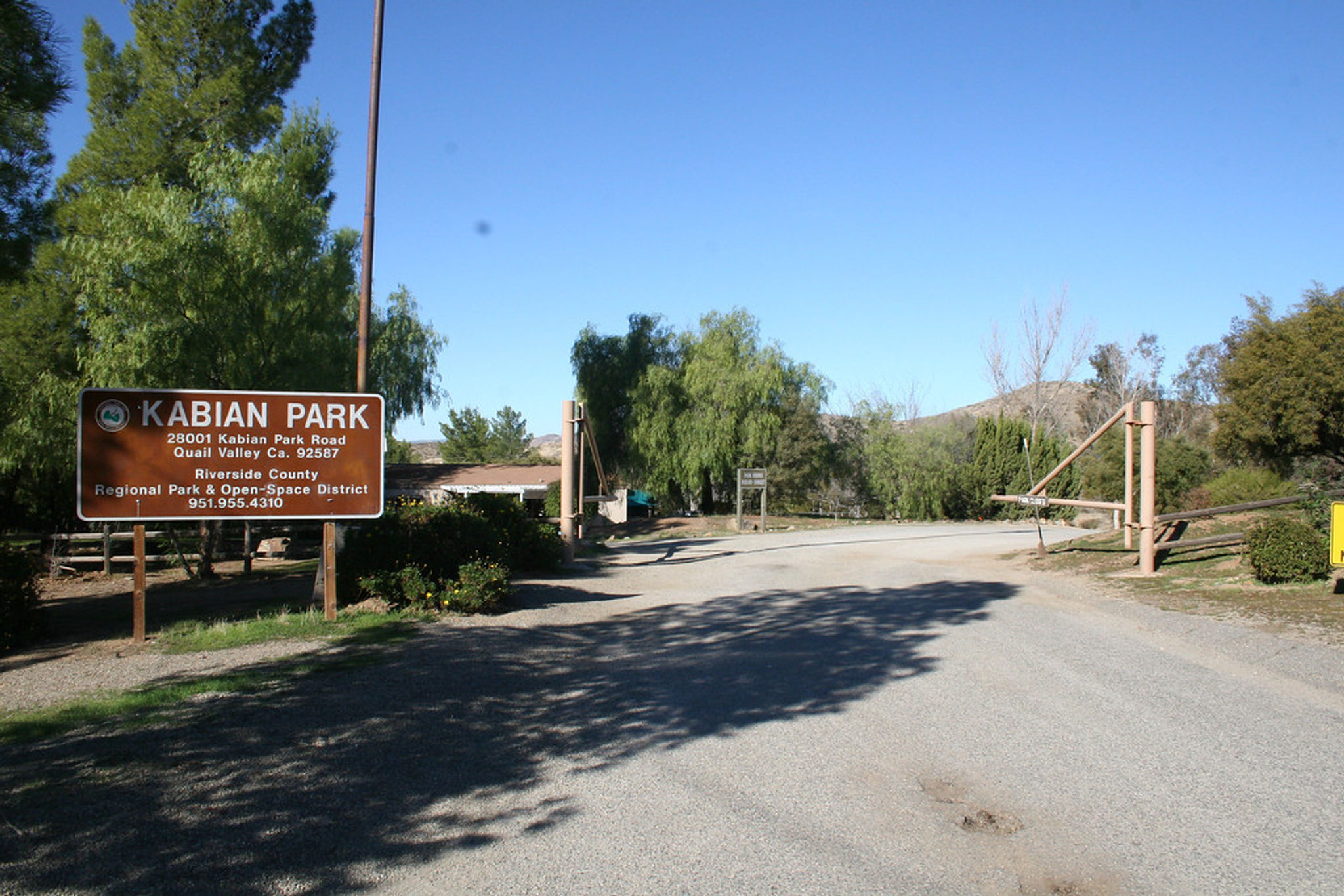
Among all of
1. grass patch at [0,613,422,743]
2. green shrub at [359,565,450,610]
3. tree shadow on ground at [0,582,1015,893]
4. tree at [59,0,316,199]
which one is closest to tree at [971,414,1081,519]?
tree at [59,0,316,199]

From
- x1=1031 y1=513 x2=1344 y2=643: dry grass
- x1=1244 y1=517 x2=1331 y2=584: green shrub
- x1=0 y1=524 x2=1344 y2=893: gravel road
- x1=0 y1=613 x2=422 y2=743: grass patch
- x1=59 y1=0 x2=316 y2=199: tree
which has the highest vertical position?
x1=59 y1=0 x2=316 y2=199: tree

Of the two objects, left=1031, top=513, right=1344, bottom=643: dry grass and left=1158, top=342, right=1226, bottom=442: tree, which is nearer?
left=1031, top=513, right=1344, bottom=643: dry grass

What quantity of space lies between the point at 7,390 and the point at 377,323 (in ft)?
62.5

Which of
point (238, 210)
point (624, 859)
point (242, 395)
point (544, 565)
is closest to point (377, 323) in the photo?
point (238, 210)

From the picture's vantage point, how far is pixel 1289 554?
12023mm

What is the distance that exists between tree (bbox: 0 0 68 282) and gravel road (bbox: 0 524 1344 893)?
20.5ft

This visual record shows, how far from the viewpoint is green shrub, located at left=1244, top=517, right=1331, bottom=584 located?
12.0 meters

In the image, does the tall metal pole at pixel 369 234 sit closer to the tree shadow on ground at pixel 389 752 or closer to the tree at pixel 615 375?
the tree shadow on ground at pixel 389 752

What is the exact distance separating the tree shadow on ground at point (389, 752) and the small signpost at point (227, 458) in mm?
2388

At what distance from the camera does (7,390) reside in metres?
19.2

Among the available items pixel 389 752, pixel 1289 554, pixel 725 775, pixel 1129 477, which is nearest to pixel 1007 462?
pixel 1129 477

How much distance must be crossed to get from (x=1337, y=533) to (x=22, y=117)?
15.1 m

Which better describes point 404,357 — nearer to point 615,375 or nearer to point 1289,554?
point 615,375

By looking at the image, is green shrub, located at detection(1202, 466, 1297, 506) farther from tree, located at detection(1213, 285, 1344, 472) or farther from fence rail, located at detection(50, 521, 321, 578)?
fence rail, located at detection(50, 521, 321, 578)
